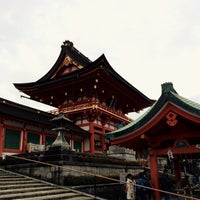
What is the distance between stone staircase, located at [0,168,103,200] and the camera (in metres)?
9.23

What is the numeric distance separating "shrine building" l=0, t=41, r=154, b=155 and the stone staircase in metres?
7.75

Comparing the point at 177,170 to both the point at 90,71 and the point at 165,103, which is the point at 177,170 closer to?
the point at 165,103

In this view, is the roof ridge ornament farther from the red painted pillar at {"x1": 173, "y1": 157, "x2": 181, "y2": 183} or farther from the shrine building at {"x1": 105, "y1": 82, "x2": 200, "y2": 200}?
the red painted pillar at {"x1": 173, "y1": 157, "x2": 181, "y2": 183}

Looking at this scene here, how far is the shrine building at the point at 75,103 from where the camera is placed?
2011cm

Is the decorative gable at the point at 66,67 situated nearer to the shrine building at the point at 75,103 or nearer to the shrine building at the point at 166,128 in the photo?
the shrine building at the point at 75,103

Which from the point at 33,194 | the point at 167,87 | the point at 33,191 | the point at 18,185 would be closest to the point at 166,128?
the point at 167,87

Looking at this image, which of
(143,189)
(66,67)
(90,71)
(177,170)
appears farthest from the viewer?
(66,67)

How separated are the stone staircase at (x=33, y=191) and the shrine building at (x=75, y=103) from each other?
7.75 meters

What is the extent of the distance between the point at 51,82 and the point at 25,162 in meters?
13.3

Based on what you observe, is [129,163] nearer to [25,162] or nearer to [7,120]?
[25,162]

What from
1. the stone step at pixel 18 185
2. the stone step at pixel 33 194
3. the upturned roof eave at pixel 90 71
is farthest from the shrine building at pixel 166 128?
the upturned roof eave at pixel 90 71

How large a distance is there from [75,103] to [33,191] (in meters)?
17.0

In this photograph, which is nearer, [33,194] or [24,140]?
[33,194]

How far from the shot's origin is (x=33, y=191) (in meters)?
10.2
